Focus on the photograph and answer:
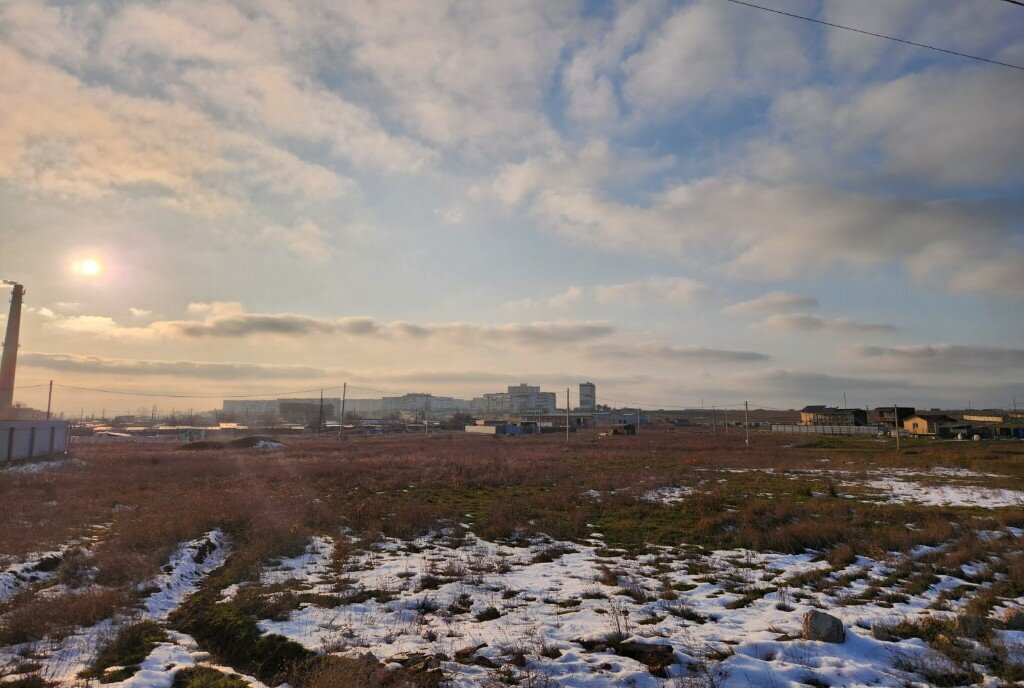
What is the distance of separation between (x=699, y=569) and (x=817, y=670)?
5.87 meters

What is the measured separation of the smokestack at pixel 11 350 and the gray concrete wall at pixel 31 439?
2969 cm

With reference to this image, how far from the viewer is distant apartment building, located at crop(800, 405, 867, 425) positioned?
114 m

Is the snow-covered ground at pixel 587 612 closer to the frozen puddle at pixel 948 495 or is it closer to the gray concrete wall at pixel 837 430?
the frozen puddle at pixel 948 495

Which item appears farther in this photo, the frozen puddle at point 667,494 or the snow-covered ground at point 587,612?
the frozen puddle at point 667,494

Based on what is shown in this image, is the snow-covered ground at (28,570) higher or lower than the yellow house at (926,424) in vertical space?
lower

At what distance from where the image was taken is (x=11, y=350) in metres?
63.4

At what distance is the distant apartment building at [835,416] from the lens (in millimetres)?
114287

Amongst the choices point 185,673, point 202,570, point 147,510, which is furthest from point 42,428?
point 185,673

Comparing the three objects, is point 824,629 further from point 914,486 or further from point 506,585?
point 914,486

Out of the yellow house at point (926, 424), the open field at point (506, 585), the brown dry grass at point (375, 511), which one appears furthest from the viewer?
the yellow house at point (926, 424)

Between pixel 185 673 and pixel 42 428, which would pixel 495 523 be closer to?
pixel 185 673

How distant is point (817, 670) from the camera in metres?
7.85

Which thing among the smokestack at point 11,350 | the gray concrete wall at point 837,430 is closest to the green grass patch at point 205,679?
the smokestack at point 11,350

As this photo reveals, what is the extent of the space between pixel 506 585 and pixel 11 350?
78.8 m
